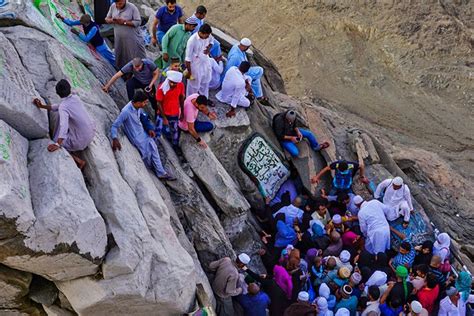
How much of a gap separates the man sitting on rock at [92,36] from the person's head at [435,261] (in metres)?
6.40

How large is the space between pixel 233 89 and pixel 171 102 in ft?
5.99

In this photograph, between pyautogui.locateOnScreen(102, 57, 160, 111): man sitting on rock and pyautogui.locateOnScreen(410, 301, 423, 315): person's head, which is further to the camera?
pyautogui.locateOnScreen(102, 57, 160, 111): man sitting on rock

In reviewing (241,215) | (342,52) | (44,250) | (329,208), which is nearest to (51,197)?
(44,250)

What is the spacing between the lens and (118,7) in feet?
33.5

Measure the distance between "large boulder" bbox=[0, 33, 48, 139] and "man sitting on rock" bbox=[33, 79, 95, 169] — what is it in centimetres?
14

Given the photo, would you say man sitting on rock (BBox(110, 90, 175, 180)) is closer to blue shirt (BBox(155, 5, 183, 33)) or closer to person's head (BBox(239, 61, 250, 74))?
person's head (BBox(239, 61, 250, 74))

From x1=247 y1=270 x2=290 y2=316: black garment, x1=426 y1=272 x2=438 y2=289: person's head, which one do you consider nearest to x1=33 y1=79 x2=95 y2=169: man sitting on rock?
x1=247 y1=270 x2=290 y2=316: black garment

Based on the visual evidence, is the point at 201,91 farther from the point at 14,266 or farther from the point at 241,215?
the point at 14,266

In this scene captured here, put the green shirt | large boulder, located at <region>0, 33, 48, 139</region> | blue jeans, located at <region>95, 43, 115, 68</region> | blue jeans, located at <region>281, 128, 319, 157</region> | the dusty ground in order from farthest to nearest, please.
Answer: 1. the dusty ground
2. blue jeans, located at <region>281, 128, 319, 157</region>
3. blue jeans, located at <region>95, 43, 115, 68</region>
4. the green shirt
5. large boulder, located at <region>0, 33, 48, 139</region>

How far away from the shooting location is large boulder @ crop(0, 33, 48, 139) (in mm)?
7312

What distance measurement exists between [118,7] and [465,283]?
726 cm

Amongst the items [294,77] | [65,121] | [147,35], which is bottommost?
[294,77]

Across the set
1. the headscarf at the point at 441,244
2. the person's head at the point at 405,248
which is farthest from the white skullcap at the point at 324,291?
the headscarf at the point at 441,244

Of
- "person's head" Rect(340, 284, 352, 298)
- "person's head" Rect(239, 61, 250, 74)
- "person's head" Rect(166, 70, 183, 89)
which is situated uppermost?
"person's head" Rect(166, 70, 183, 89)
